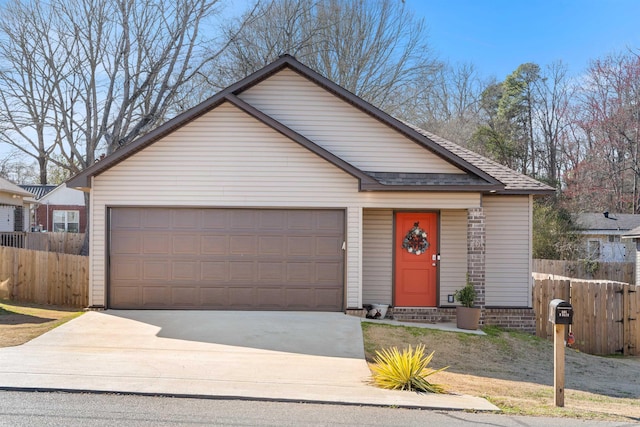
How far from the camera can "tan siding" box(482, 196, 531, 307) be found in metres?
13.0

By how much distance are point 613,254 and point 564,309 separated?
23621 mm

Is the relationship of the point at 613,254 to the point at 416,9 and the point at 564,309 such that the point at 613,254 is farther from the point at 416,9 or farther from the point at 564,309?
the point at 564,309

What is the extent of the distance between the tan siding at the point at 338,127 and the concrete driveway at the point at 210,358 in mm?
Result: 3720

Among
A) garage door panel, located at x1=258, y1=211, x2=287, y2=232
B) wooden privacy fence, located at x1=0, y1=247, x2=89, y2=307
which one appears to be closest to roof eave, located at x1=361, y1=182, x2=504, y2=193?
garage door panel, located at x1=258, y1=211, x2=287, y2=232

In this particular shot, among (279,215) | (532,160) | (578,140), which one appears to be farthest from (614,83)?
(279,215)

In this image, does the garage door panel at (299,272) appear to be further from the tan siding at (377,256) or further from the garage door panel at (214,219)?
the garage door panel at (214,219)

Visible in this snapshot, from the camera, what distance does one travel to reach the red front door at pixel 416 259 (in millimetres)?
12805

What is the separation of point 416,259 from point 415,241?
0.42 metres

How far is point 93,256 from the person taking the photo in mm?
11773

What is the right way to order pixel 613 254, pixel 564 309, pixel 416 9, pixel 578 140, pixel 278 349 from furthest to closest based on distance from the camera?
pixel 578 140
pixel 416 9
pixel 613 254
pixel 278 349
pixel 564 309

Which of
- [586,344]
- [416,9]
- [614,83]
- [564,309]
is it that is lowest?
[586,344]

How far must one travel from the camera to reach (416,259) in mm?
12883

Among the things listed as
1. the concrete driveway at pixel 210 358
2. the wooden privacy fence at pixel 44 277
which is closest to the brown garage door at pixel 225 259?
the concrete driveway at pixel 210 358

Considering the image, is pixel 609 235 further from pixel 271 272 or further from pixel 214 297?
pixel 214 297
